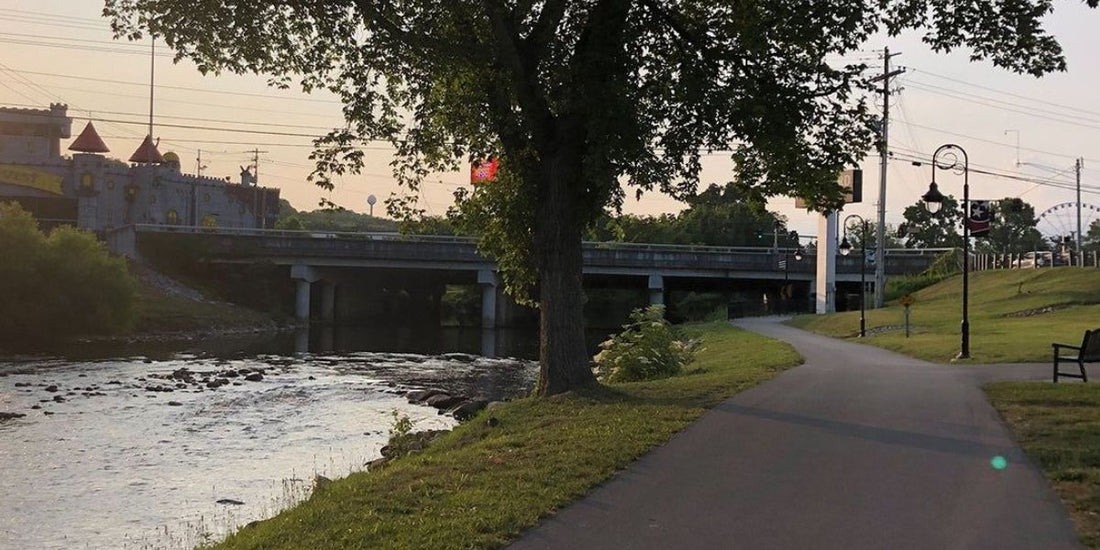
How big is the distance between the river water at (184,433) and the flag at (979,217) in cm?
1358

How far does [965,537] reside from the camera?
786 centimetres

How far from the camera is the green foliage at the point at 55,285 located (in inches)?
1763

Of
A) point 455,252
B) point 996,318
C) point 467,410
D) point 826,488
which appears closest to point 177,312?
point 455,252

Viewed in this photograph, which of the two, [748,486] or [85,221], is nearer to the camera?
[748,486]

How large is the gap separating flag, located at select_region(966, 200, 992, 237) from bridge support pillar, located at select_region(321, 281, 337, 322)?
2379 inches

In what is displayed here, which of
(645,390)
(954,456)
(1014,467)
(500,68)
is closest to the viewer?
(1014,467)

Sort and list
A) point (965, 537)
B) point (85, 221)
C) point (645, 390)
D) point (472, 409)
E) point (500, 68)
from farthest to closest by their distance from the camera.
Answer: point (85, 221), point (472, 409), point (645, 390), point (500, 68), point (965, 537)

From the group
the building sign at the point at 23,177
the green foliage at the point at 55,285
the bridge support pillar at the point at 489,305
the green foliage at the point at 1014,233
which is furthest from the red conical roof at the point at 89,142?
the green foliage at the point at 1014,233

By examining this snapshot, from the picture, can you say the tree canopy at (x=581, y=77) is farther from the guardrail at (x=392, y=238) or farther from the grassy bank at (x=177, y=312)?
the guardrail at (x=392, y=238)

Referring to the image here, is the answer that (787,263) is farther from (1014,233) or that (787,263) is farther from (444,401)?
(1014,233)

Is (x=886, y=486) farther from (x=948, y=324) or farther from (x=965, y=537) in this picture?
(x=948, y=324)

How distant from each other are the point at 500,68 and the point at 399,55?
172 cm

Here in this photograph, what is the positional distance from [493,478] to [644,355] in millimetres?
15749

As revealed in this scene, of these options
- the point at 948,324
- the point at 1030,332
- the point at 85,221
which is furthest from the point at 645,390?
the point at 85,221
